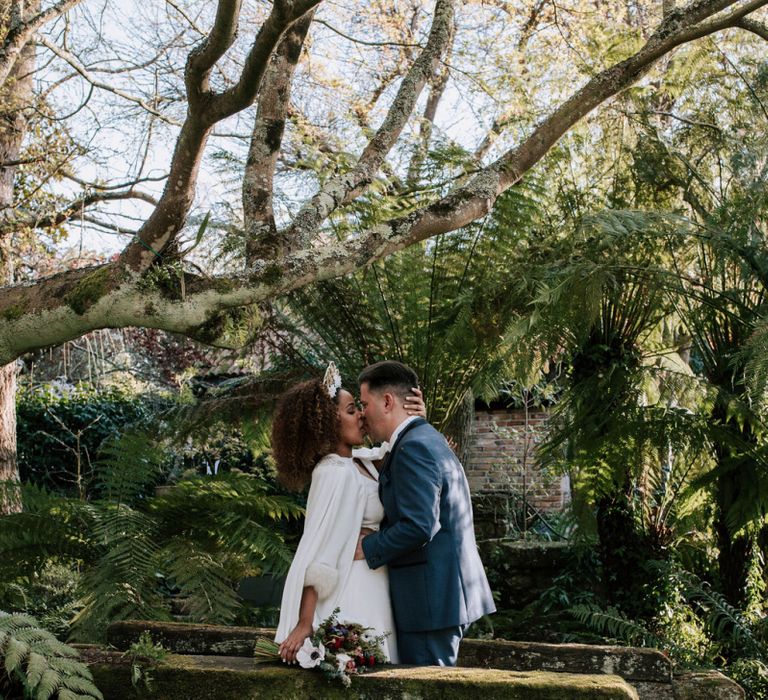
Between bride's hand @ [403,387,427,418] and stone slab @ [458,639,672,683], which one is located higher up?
bride's hand @ [403,387,427,418]

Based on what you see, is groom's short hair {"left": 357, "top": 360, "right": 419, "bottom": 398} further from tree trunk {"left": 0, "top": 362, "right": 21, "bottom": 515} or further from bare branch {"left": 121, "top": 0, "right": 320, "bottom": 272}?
tree trunk {"left": 0, "top": 362, "right": 21, "bottom": 515}

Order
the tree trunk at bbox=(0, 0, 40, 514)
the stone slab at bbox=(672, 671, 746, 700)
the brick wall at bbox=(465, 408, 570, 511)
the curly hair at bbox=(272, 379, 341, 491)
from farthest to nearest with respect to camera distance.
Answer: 1. the brick wall at bbox=(465, 408, 570, 511)
2. the tree trunk at bbox=(0, 0, 40, 514)
3. the stone slab at bbox=(672, 671, 746, 700)
4. the curly hair at bbox=(272, 379, 341, 491)

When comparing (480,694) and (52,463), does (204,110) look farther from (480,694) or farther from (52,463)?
(52,463)

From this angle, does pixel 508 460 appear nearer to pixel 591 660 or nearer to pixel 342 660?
pixel 591 660

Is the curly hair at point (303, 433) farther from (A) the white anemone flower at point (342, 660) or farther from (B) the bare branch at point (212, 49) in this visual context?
(B) the bare branch at point (212, 49)

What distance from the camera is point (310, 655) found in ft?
9.40

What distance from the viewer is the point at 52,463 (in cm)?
1184

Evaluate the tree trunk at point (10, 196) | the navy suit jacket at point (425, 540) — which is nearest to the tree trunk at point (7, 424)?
the tree trunk at point (10, 196)

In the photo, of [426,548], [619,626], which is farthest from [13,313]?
[619,626]

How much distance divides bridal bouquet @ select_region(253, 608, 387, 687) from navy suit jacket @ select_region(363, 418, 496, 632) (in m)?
0.20

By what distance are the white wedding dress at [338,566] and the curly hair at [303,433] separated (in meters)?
0.06

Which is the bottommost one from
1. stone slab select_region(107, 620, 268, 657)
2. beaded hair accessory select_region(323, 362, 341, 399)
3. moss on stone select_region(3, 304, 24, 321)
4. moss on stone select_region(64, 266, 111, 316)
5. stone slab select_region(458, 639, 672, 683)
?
stone slab select_region(458, 639, 672, 683)

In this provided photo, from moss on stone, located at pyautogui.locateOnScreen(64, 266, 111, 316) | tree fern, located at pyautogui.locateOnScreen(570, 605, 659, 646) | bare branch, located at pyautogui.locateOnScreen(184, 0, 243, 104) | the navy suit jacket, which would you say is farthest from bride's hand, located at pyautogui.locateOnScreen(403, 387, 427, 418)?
tree fern, located at pyautogui.locateOnScreen(570, 605, 659, 646)

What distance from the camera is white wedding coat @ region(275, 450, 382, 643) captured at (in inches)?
121
